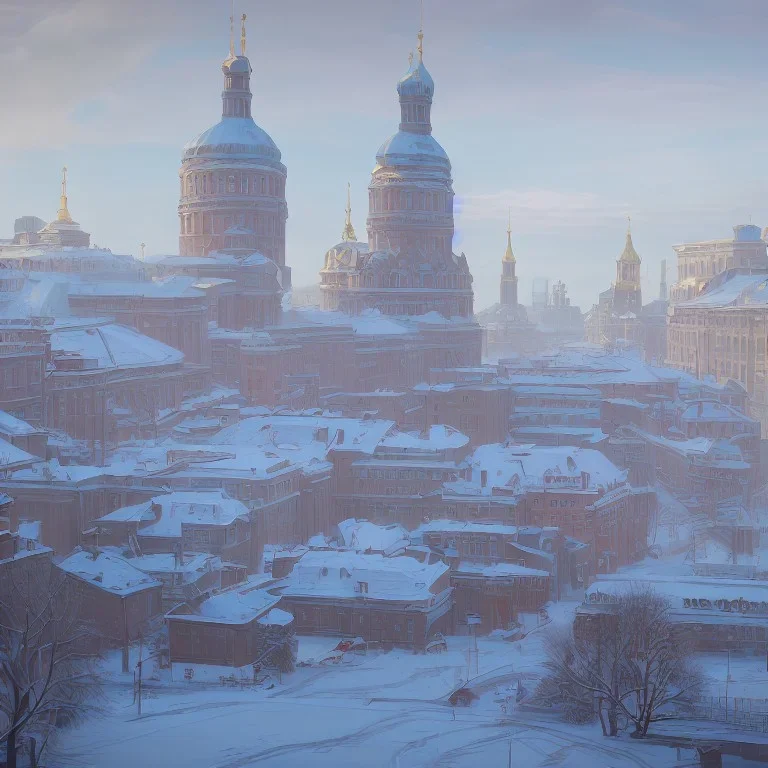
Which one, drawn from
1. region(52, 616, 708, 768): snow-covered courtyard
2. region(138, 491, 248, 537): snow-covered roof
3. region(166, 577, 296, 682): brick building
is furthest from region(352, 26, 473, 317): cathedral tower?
region(52, 616, 708, 768): snow-covered courtyard

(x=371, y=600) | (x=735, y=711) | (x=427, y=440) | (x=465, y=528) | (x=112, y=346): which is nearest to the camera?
(x=735, y=711)

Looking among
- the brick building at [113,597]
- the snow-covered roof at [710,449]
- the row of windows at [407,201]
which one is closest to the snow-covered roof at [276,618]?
the brick building at [113,597]

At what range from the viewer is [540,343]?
10950 centimetres

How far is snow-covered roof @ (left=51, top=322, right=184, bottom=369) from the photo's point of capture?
147ft

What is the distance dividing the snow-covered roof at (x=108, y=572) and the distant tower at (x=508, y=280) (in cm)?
8047

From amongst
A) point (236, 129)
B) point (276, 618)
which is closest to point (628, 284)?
point (236, 129)

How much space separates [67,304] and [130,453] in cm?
1143

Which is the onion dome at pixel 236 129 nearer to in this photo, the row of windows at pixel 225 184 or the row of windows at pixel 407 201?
the row of windows at pixel 225 184

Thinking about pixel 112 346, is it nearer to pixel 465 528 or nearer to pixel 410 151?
pixel 465 528

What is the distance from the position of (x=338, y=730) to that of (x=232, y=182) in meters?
38.2

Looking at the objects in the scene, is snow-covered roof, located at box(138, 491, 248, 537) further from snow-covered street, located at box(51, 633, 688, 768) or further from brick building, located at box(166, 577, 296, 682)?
snow-covered street, located at box(51, 633, 688, 768)

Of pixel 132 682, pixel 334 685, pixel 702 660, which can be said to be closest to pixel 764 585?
pixel 702 660

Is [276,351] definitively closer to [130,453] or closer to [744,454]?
[130,453]

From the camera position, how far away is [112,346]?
46.5 meters
